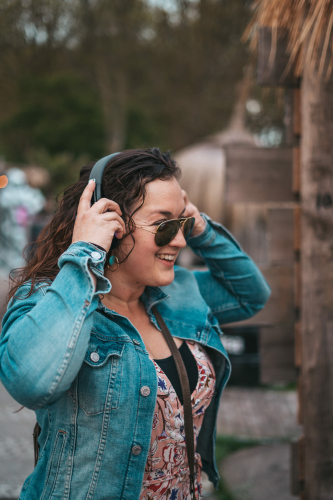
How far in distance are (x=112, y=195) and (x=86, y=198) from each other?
0.11 metres

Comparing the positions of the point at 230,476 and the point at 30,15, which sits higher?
the point at 30,15

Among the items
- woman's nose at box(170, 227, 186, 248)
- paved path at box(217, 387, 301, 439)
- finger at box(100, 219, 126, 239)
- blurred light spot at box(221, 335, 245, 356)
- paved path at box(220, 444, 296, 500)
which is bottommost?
paved path at box(217, 387, 301, 439)

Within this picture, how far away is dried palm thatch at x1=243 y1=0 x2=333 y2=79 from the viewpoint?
2086 millimetres

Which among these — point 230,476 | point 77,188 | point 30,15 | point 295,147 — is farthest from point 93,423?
point 30,15

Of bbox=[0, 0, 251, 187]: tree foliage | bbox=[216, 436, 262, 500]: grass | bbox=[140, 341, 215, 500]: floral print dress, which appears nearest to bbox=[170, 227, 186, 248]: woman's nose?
bbox=[140, 341, 215, 500]: floral print dress

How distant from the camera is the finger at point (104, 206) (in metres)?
1.45

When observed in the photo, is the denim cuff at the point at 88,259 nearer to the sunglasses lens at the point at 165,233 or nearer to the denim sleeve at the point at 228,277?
the sunglasses lens at the point at 165,233

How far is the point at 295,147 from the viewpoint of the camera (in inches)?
98.4

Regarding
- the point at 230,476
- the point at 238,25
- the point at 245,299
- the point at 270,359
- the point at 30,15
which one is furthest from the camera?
the point at 30,15

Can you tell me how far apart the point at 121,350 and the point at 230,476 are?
7.62ft

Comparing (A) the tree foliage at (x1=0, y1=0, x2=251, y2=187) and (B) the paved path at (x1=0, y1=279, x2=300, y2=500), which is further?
(A) the tree foliage at (x1=0, y1=0, x2=251, y2=187)

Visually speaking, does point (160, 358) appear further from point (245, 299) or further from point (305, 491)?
point (305, 491)

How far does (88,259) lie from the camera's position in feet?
4.31

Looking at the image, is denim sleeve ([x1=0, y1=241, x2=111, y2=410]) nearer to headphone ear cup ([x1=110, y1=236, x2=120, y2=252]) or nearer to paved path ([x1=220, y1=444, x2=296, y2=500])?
headphone ear cup ([x1=110, y1=236, x2=120, y2=252])
